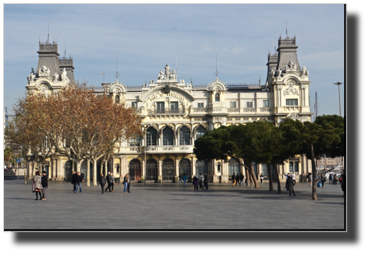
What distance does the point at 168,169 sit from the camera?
7212 cm

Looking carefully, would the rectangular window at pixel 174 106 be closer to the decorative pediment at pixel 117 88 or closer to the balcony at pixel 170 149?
the balcony at pixel 170 149

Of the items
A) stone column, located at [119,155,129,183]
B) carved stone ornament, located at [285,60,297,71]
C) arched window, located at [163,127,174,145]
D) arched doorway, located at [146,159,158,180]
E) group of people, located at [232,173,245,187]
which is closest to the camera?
group of people, located at [232,173,245,187]

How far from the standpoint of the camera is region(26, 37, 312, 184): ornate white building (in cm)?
7150

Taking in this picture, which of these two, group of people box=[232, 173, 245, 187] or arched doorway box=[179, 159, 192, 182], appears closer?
group of people box=[232, 173, 245, 187]

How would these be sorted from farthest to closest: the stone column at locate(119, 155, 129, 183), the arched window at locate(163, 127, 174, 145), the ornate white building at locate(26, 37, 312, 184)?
the arched window at locate(163, 127, 174, 145) → the stone column at locate(119, 155, 129, 183) → the ornate white building at locate(26, 37, 312, 184)

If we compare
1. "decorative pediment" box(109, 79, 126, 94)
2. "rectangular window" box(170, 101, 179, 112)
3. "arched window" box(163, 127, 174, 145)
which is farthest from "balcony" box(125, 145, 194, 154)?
"decorative pediment" box(109, 79, 126, 94)

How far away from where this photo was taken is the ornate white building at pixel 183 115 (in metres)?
71.5

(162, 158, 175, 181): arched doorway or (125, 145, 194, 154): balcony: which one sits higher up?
(125, 145, 194, 154): balcony

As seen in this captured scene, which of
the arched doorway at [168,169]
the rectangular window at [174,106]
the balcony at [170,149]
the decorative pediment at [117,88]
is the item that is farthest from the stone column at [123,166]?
the rectangular window at [174,106]

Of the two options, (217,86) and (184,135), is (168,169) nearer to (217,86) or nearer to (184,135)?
(184,135)

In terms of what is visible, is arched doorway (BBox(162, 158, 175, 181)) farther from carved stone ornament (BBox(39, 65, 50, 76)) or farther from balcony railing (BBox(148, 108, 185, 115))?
carved stone ornament (BBox(39, 65, 50, 76))

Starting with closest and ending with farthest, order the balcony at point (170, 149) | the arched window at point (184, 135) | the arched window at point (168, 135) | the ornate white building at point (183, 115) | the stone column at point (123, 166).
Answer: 1. the balcony at point (170, 149)
2. the ornate white building at point (183, 115)
3. the stone column at point (123, 166)
4. the arched window at point (184, 135)
5. the arched window at point (168, 135)

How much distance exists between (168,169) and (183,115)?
9.35 meters


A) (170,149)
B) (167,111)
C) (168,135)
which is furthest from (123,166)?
(167,111)
